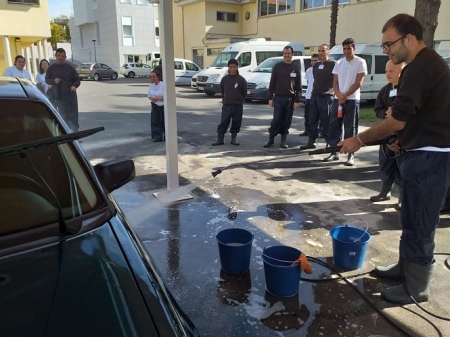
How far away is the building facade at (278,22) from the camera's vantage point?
763 inches

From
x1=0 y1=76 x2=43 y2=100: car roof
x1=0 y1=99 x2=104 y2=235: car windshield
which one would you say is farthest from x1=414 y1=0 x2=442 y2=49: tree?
x1=0 y1=99 x2=104 y2=235: car windshield

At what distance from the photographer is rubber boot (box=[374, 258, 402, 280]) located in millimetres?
3146

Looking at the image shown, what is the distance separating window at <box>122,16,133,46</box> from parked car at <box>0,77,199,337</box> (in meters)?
40.0

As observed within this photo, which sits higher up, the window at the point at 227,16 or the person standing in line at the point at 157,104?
the window at the point at 227,16

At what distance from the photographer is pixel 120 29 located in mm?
38312

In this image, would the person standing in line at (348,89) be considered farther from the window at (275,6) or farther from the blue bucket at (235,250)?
the window at (275,6)

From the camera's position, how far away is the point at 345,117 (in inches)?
247

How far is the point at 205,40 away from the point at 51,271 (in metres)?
28.6

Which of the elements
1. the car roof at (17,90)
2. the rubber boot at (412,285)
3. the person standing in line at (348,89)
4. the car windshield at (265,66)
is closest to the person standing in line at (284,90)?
the person standing in line at (348,89)

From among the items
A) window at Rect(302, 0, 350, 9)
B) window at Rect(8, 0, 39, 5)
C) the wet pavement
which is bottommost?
the wet pavement

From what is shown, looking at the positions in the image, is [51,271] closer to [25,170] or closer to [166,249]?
[25,170]

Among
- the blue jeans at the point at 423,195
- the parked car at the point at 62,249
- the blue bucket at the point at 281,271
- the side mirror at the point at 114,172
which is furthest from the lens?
the blue bucket at the point at 281,271

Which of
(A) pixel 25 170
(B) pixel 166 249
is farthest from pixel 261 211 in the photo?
(A) pixel 25 170

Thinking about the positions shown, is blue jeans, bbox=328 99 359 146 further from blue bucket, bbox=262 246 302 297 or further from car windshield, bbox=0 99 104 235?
car windshield, bbox=0 99 104 235
